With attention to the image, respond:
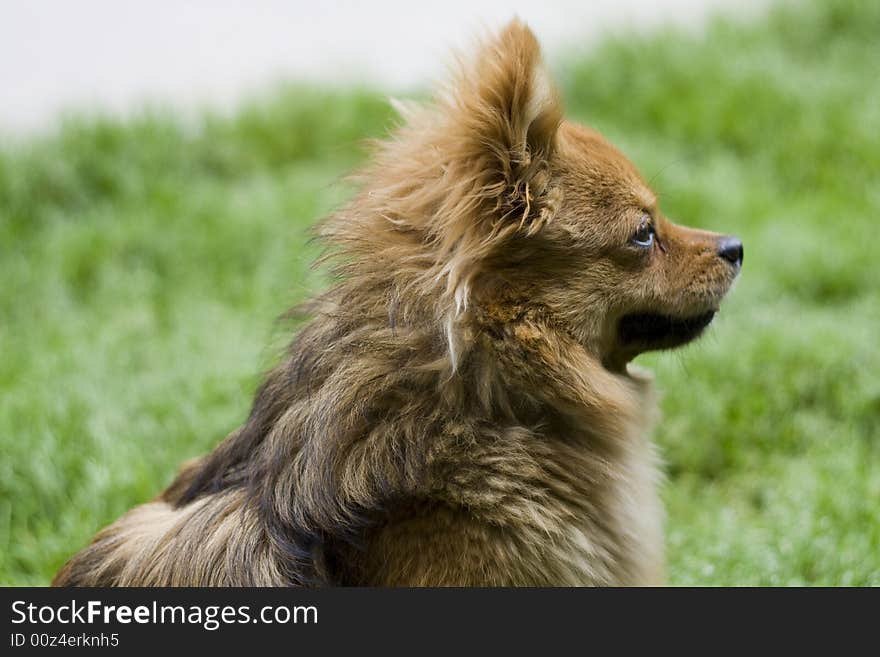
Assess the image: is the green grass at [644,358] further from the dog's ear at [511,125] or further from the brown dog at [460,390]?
the dog's ear at [511,125]

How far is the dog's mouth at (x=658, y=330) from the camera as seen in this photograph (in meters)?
3.80

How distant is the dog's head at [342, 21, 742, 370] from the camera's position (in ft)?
11.4

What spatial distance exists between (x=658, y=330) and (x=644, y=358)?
7.88 ft

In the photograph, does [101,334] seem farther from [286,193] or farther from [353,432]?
[353,432]

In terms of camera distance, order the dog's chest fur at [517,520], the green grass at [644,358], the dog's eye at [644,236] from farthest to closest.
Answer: the green grass at [644,358] < the dog's eye at [644,236] < the dog's chest fur at [517,520]

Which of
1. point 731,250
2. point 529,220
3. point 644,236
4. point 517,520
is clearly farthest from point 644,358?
point 517,520

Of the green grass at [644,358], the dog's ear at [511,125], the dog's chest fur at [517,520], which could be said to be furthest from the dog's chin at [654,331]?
the green grass at [644,358]

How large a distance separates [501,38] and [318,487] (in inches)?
59.6

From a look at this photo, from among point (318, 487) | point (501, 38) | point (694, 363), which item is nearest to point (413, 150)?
point (501, 38)

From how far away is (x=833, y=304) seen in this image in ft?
22.3

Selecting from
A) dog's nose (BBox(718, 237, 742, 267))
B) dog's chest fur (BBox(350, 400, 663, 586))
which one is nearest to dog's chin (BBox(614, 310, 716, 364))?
dog's nose (BBox(718, 237, 742, 267))

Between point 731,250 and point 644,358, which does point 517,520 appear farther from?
point 644,358

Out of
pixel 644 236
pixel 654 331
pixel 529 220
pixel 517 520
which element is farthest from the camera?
pixel 654 331

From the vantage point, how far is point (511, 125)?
3.47 meters
